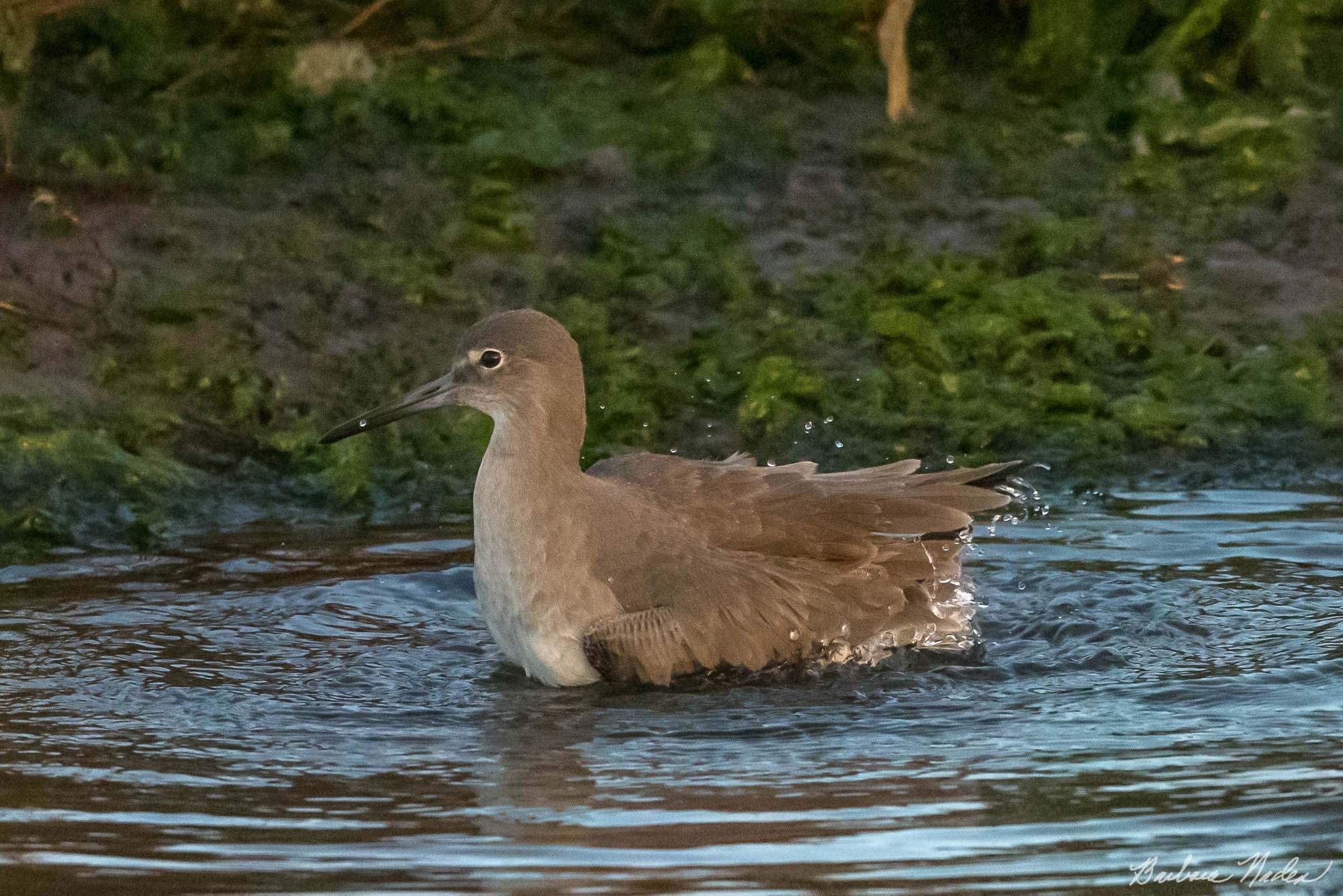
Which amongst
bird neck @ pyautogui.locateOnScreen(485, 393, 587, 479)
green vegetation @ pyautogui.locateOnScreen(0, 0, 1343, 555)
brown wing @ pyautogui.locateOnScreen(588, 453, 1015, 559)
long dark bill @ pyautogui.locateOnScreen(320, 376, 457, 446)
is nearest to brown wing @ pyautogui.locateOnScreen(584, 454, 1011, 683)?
brown wing @ pyautogui.locateOnScreen(588, 453, 1015, 559)

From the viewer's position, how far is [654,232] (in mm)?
11086

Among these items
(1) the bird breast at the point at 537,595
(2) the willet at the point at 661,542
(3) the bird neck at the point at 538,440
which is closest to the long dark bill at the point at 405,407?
(2) the willet at the point at 661,542

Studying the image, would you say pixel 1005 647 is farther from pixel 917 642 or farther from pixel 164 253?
pixel 164 253

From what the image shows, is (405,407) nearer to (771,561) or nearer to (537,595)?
(537,595)

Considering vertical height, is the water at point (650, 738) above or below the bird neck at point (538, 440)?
below

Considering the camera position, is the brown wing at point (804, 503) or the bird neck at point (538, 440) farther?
the brown wing at point (804, 503)

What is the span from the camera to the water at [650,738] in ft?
17.1

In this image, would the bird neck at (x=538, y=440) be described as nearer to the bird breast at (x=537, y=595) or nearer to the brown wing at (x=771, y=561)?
the bird breast at (x=537, y=595)

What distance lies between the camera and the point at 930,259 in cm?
1085

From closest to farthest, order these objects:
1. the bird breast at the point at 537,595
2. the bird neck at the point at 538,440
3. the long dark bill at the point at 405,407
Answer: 1. the bird breast at the point at 537,595
2. the bird neck at the point at 538,440
3. the long dark bill at the point at 405,407

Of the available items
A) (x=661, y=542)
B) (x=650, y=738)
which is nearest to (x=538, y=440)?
(x=661, y=542)

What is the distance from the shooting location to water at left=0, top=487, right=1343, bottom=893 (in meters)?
5.20

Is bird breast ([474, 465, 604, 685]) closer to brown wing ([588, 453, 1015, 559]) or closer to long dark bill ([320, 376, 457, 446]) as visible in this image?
brown wing ([588, 453, 1015, 559])

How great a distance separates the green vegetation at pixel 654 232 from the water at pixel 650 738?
113 cm
